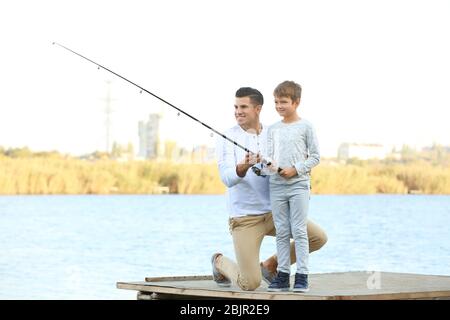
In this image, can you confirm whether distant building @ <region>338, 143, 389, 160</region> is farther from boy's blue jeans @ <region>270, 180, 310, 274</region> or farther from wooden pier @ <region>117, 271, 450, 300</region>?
boy's blue jeans @ <region>270, 180, 310, 274</region>

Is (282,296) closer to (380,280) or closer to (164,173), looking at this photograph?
(380,280)

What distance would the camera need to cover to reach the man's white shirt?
6.41m

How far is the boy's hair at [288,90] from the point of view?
628cm

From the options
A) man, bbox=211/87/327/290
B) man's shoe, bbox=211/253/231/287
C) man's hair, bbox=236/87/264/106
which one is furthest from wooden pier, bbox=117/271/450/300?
man's hair, bbox=236/87/264/106

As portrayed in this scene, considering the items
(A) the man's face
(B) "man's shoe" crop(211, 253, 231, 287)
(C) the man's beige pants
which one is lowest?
(B) "man's shoe" crop(211, 253, 231, 287)

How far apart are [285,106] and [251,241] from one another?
2.55 feet

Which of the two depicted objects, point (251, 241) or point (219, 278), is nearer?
point (251, 241)

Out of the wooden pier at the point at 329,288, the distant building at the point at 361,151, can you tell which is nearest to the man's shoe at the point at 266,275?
the wooden pier at the point at 329,288

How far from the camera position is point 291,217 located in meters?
6.22

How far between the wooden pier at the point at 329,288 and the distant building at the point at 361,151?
62.1 ft

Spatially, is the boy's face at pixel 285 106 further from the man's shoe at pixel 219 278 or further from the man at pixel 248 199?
the man's shoe at pixel 219 278

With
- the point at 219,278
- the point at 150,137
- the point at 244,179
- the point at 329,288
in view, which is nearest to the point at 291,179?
the point at 244,179

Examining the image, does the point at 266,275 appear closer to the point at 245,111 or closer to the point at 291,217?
the point at 291,217

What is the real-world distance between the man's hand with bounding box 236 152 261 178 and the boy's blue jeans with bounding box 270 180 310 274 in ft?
0.58
